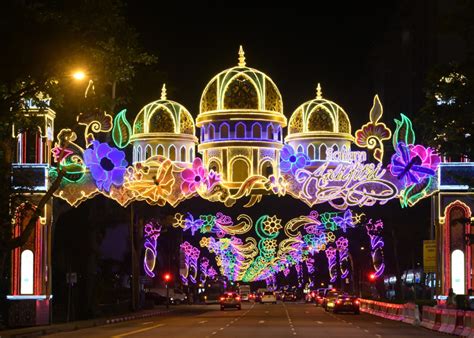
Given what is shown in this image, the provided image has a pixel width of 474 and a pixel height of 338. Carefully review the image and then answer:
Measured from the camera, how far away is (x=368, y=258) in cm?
10781

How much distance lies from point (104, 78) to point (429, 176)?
20210 millimetres

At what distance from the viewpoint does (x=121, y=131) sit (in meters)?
46.2

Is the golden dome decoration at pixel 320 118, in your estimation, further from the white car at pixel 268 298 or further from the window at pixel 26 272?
the white car at pixel 268 298

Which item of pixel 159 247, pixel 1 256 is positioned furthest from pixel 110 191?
pixel 159 247

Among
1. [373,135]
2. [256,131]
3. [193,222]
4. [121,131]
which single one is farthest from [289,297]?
[121,131]

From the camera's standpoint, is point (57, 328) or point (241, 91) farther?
point (241, 91)

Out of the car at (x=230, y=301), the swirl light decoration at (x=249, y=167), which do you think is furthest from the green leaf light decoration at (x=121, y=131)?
the car at (x=230, y=301)

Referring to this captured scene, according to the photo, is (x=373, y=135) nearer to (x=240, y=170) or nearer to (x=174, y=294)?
(x=240, y=170)

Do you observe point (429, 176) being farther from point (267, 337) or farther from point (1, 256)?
point (1, 256)

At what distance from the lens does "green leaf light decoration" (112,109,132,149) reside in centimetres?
4603

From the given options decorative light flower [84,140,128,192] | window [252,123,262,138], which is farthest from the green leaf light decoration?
window [252,123,262,138]

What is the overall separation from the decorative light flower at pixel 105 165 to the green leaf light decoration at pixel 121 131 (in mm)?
676

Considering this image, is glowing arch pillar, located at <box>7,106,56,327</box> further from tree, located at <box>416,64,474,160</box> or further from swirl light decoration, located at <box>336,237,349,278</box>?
swirl light decoration, located at <box>336,237,349,278</box>

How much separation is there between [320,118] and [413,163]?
17.2 ft
